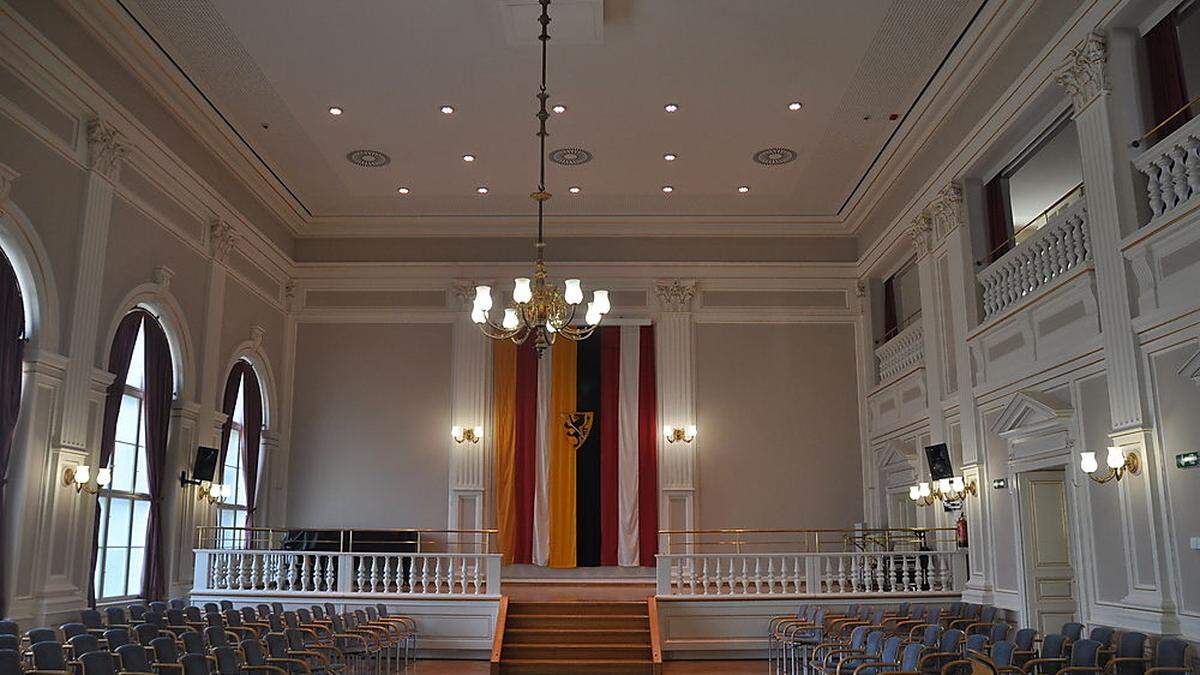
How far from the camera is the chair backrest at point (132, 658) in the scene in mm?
6508

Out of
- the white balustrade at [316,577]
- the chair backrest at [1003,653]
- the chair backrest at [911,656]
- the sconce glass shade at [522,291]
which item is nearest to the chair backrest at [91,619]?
the white balustrade at [316,577]

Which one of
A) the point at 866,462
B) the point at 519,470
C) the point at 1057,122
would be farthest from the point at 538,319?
the point at 866,462

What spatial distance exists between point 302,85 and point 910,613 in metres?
9.31

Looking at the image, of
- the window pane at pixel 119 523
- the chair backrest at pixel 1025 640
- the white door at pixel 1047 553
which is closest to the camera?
the chair backrest at pixel 1025 640

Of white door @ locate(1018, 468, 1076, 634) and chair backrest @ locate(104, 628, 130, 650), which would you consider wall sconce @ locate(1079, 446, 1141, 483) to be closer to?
white door @ locate(1018, 468, 1076, 634)

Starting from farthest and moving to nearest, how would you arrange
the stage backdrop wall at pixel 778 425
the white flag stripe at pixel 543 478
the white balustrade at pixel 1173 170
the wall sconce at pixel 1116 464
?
the stage backdrop wall at pixel 778 425
the white flag stripe at pixel 543 478
the wall sconce at pixel 1116 464
the white balustrade at pixel 1173 170

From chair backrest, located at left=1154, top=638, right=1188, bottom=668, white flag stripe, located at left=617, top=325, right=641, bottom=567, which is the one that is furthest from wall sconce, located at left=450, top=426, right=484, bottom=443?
chair backrest, located at left=1154, top=638, right=1188, bottom=668

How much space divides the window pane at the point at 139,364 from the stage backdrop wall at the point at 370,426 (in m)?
4.33

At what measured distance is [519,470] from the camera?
1569 centimetres

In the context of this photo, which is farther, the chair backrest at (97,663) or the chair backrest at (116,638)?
the chair backrest at (116,638)

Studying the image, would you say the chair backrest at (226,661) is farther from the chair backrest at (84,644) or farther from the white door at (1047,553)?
the white door at (1047,553)

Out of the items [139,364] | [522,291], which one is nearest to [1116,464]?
[522,291]

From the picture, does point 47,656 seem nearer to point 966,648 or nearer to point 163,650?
point 163,650

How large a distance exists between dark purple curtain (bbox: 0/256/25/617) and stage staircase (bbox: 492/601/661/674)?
4.99 m
